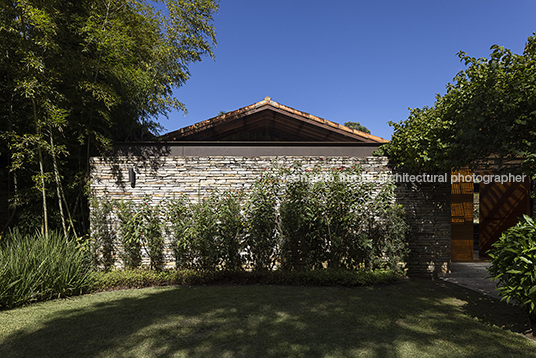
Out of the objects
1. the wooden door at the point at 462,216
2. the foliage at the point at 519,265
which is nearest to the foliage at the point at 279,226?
the foliage at the point at 519,265

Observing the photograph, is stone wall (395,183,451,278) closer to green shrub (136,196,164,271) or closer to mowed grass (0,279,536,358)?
mowed grass (0,279,536,358)

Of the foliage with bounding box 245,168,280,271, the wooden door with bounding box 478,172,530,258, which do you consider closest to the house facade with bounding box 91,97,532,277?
the foliage with bounding box 245,168,280,271

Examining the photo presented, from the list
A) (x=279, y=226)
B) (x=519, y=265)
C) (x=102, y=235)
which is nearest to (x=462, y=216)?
(x=519, y=265)

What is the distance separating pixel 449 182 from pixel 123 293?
686 centimetres

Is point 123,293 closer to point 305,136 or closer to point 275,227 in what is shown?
point 275,227

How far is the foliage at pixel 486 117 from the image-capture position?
371 cm

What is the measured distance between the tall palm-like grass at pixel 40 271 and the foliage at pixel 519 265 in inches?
247

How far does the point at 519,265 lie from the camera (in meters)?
3.12

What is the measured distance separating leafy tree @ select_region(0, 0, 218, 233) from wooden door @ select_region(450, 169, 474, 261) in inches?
301

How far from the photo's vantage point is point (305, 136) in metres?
7.73

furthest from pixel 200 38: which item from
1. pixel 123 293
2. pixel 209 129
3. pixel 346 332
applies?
pixel 346 332

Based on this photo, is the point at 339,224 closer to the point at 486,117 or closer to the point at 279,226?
the point at 279,226

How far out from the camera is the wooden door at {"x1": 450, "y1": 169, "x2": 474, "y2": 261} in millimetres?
7125

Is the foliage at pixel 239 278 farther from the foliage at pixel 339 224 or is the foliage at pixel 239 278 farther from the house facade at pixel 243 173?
the house facade at pixel 243 173
